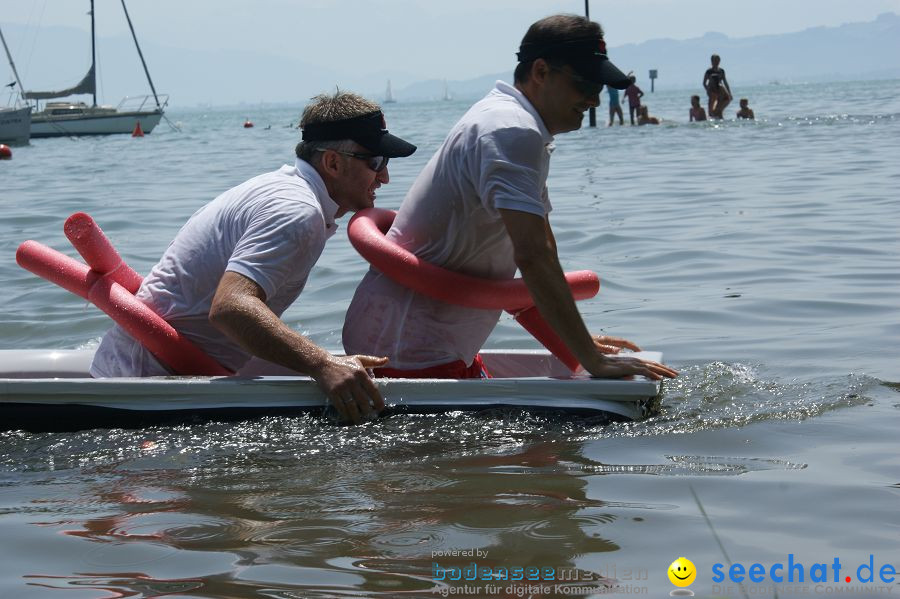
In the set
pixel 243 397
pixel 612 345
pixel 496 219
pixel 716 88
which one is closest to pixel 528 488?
pixel 496 219

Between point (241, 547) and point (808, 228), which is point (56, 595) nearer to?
point (241, 547)

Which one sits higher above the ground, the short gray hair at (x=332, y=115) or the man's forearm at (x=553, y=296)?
the short gray hair at (x=332, y=115)

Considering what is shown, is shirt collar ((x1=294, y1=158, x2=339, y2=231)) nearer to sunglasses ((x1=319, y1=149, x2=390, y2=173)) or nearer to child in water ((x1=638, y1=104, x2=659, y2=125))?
sunglasses ((x1=319, y1=149, x2=390, y2=173))

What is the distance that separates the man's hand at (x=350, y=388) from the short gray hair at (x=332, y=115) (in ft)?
2.65

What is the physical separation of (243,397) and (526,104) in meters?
1.47

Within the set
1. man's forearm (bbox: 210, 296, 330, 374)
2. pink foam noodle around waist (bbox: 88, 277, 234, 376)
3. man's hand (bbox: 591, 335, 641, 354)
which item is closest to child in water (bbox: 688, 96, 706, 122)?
man's hand (bbox: 591, 335, 641, 354)

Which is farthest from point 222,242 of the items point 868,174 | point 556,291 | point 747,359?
point 868,174

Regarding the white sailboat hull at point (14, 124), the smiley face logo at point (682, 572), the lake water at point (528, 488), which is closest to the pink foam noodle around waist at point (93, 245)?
the lake water at point (528, 488)

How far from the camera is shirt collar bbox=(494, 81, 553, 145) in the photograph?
4.13m

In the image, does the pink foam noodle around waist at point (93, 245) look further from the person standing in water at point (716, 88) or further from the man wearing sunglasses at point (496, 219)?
the person standing in water at point (716, 88)

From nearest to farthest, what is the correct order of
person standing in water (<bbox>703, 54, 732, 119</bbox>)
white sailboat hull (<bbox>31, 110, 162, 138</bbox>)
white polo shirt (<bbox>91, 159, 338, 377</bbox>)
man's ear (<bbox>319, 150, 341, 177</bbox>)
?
1. white polo shirt (<bbox>91, 159, 338, 377</bbox>)
2. man's ear (<bbox>319, 150, 341, 177</bbox>)
3. person standing in water (<bbox>703, 54, 732, 119</bbox>)
4. white sailboat hull (<bbox>31, 110, 162, 138</bbox>)

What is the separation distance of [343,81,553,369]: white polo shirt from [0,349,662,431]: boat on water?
29 cm

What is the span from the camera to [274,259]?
4000 mm

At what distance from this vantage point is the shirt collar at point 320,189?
429cm
